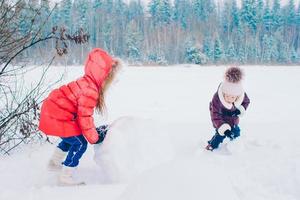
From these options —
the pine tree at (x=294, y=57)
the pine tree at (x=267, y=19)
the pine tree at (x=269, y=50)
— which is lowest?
the pine tree at (x=294, y=57)

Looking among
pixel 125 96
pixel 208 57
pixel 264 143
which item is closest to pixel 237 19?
pixel 208 57

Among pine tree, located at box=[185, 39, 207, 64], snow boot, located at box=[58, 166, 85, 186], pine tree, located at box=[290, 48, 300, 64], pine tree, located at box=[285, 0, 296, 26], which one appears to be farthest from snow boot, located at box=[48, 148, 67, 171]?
pine tree, located at box=[285, 0, 296, 26]

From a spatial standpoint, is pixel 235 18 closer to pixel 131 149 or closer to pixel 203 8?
pixel 203 8

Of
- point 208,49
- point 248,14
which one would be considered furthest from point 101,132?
point 248,14

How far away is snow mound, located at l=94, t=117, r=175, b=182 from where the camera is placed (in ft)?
13.9

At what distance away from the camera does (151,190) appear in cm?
293

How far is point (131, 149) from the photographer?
4398 mm

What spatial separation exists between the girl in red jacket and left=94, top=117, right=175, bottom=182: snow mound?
6.8 inches

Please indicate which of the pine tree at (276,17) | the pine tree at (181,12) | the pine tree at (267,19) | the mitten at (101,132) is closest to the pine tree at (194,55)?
the pine tree at (181,12)

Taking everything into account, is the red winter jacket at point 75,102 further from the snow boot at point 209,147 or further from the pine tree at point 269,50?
the pine tree at point 269,50

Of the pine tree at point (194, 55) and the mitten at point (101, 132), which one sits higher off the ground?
the mitten at point (101, 132)

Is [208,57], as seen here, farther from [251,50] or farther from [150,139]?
[150,139]

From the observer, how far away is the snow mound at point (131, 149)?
4.22m

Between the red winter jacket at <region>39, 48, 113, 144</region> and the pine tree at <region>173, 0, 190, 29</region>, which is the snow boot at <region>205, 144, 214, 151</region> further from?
the pine tree at <region>173, 0, 190, 29</region>
